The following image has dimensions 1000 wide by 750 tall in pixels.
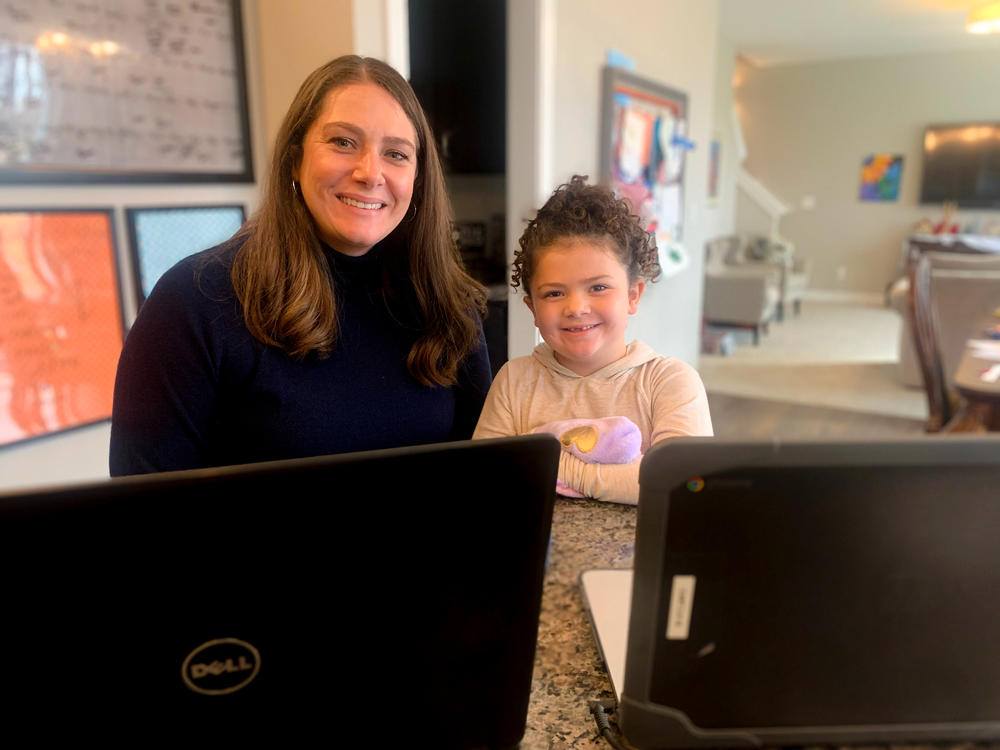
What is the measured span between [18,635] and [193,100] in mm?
1902

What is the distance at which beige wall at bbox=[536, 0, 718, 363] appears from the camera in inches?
105

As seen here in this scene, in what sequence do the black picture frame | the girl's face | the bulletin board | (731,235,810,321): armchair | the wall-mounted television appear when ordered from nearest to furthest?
the girl's face
the bulletin board
the black picture frame
(731,235,810,321): armchair
the wall-mounted television

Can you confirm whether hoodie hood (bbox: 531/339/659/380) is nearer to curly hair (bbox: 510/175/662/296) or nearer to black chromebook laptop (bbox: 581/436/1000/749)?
curly hair (bbox: 510/175/662/296)

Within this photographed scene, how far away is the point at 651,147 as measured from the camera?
11.1ft

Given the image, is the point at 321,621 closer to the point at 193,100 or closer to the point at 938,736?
the point at 938,736

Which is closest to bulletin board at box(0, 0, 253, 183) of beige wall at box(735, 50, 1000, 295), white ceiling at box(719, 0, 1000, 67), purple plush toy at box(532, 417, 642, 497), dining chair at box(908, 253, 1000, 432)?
purple plush toy at box(532, 417, 642, 497)

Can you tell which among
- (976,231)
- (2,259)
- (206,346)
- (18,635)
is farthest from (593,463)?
(976,231)

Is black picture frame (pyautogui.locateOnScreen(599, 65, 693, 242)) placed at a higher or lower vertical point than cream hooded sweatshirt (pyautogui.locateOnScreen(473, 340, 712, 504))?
higher

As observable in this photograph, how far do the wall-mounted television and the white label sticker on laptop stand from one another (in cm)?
940

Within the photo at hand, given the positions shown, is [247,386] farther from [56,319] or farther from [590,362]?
[56,319]

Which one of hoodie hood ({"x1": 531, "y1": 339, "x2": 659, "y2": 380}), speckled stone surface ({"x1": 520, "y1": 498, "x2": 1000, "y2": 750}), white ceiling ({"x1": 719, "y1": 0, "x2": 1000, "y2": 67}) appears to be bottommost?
speckled stone surface ({"x1": 520, "y1": 498, "x2": 1000, "y2": 750})

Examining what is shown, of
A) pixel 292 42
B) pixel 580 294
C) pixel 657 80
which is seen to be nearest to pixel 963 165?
pixel 657 80

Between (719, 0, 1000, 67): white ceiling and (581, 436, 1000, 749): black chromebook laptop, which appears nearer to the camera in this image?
(581, 436, 1000, 749): black chromebook laptop

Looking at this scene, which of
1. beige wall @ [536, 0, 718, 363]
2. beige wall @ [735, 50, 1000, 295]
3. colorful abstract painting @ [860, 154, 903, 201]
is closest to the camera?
beige wall @ [536, 0, 718, 363]
